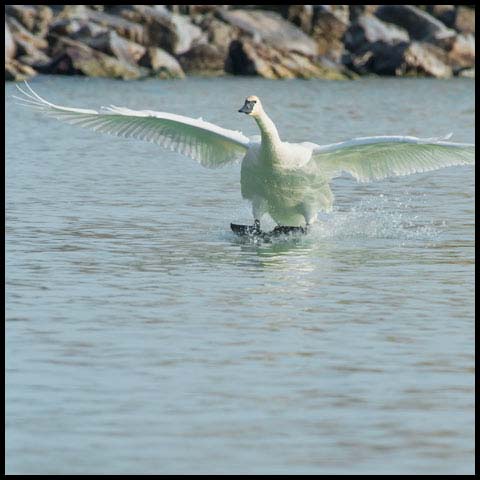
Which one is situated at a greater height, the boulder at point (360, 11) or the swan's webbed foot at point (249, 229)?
the swan's webbed foot at point (249, 229)

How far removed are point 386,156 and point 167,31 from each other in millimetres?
43726

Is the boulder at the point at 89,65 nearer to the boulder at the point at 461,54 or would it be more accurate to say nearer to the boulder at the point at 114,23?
the boulder at the point at 114,23

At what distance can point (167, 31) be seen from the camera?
60.4 metres

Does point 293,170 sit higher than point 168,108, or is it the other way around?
point 293,170

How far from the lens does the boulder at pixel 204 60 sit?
59656 mm

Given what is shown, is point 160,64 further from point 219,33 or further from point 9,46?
point 9,46

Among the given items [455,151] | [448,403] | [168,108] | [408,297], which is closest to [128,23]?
[168,108]

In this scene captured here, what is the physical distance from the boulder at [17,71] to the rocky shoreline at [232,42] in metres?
0.05

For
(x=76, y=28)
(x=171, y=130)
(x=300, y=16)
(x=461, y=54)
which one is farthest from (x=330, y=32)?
(x=171, y=130)

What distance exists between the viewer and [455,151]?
55.6 ft

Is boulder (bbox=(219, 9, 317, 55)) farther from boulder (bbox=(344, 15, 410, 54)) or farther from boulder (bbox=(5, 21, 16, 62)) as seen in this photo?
boulder (bbox=(5, 21, 16, 62))

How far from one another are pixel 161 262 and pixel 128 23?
4593 centimetres

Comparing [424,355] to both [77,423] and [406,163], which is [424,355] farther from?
[406,163]

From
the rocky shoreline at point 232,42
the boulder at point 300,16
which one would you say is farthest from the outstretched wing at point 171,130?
the boulder at point 300,16
